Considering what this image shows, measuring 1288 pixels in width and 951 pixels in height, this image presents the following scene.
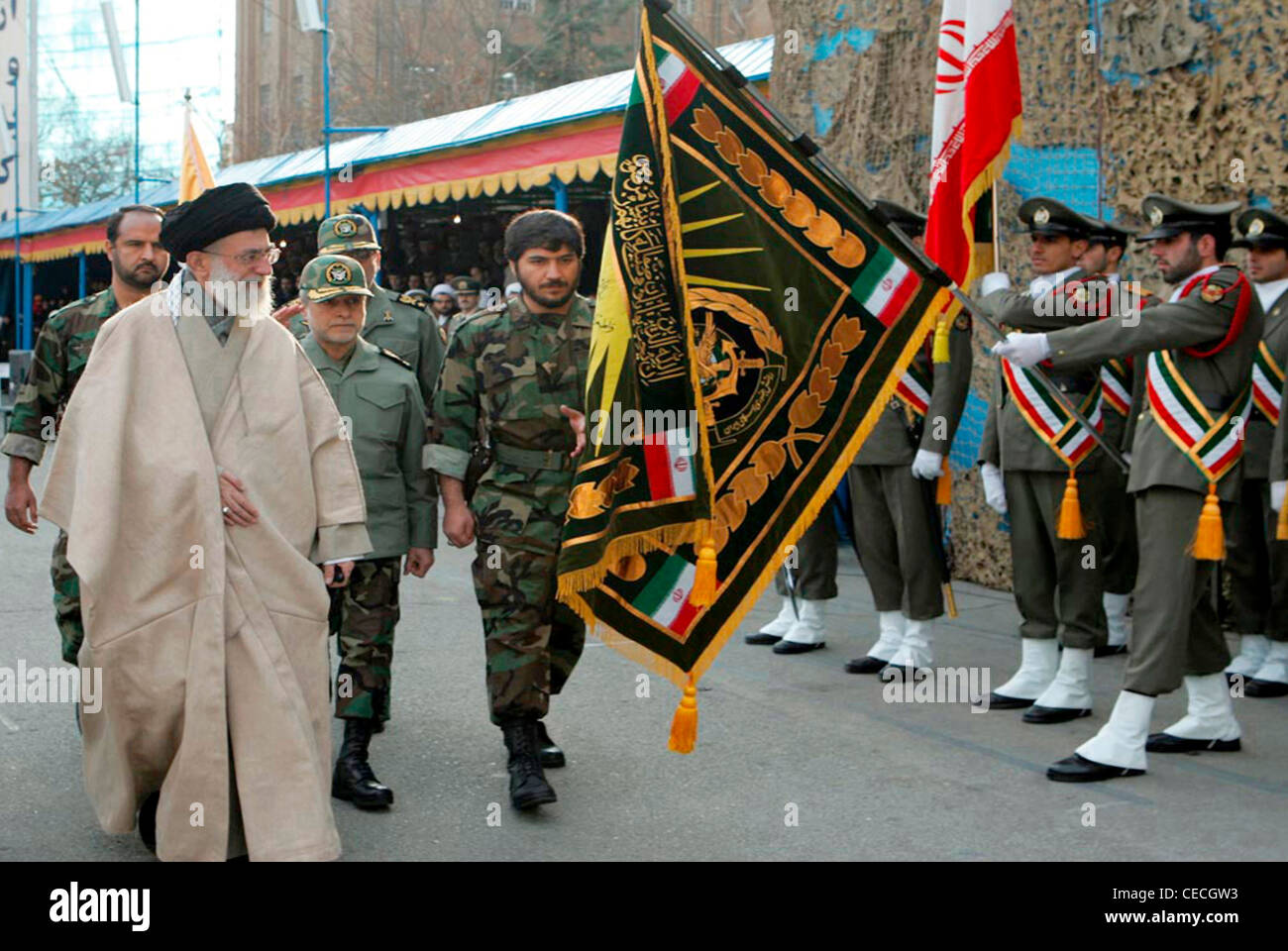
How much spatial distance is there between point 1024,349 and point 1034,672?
5.70 ft

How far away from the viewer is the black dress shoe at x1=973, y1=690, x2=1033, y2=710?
21.3 ft

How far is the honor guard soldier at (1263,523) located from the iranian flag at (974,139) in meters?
1.15

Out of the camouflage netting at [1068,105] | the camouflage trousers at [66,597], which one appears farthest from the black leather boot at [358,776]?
the camouflage netting at [1068,105]

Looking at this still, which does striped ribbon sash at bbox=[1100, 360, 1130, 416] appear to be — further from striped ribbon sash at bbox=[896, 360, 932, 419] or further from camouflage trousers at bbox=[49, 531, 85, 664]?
camouflage trousers at bbox=[49, 531, 85, 664]

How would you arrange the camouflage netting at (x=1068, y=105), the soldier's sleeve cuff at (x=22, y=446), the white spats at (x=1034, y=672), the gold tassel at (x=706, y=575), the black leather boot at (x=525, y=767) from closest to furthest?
the gold tassel at (x=706, y=575) < the black leather boot at (x=525, y=767) < the soldier's sleeve cuff at (x=22, y=446) < the white spats at (x=1034, y=672) < the camouflage netting at (x=1068, y=105)

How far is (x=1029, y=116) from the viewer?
348 inches

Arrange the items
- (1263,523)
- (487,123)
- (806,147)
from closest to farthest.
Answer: (806,147) < (1263,523) < (487,123)

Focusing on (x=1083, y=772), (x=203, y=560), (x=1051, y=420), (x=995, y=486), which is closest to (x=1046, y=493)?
(x=1051, y=420)

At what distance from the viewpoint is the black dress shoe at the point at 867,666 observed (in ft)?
23.8

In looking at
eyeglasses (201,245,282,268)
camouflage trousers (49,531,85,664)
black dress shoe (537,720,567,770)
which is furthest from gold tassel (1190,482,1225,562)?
camouflage trousers (49,531,85,664)

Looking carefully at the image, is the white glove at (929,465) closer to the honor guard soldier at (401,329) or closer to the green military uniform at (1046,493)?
the green military uniform at (1046,493)

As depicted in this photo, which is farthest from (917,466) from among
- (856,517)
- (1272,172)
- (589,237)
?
(589,237)

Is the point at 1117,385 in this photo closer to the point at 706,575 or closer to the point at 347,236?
the point at 706,575

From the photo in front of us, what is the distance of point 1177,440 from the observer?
5.44m
